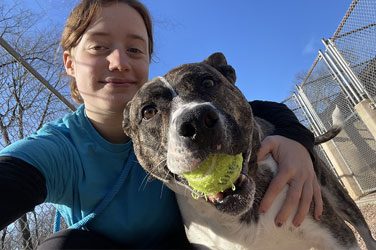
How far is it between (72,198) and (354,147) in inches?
295

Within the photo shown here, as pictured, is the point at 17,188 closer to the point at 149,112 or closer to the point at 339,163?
the point at 149,112

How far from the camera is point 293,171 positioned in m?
2.25

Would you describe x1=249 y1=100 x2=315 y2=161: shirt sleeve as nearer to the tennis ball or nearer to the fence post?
the tennis ball

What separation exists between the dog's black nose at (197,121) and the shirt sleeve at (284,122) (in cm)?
132

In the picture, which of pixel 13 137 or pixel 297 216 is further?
pixel 13 137

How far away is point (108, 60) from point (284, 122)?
1.86 m

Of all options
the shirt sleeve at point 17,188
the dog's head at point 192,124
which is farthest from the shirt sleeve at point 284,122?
the shirt sleeve at point 17,188

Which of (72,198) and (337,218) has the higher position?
(72,198)

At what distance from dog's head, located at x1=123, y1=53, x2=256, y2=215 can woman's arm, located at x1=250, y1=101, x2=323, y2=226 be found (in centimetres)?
30

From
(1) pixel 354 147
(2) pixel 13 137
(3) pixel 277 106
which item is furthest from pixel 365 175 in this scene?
(2) pixel 13 137

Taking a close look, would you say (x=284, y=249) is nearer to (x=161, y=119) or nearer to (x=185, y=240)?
(x=185, y=240)

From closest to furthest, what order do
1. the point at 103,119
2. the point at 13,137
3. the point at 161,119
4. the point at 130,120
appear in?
the point at 161,119 → the point at 130,120 → the point at 103,119 → the point at 13,137

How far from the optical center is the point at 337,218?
7.61 feet

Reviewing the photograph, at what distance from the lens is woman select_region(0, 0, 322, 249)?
2109mm
